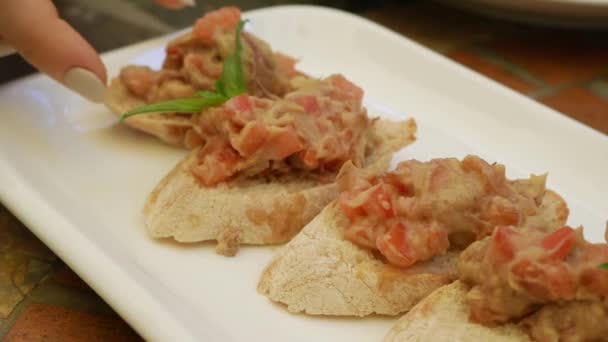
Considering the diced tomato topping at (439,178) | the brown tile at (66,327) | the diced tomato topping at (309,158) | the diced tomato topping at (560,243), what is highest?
the diced tomato topping at (560,243)

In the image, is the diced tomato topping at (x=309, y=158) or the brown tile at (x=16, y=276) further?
the diced tomato topping at (x=309, y=158)

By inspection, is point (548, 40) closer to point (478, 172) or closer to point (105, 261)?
point (478, 172)

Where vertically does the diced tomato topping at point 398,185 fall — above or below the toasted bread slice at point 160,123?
above

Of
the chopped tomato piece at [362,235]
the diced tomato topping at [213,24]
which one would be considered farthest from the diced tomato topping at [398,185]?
the diced tomato topping at [213,24]

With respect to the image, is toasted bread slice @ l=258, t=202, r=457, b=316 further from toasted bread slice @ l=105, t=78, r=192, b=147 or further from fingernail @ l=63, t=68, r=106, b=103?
fingernail @ l=63, t=68, r=106, b=103

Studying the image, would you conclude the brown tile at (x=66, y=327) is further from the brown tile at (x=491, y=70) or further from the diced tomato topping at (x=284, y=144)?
the brown tile at (x=491, y=70)

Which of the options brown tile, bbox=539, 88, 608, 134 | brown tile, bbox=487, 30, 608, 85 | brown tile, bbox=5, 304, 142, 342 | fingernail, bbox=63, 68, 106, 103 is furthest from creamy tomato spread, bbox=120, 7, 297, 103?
brown tile, bbox=487, 30, 608, 85

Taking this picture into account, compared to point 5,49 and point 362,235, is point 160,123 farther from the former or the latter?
point 362,235

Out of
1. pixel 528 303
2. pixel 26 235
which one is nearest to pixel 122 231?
pixel 26 235
